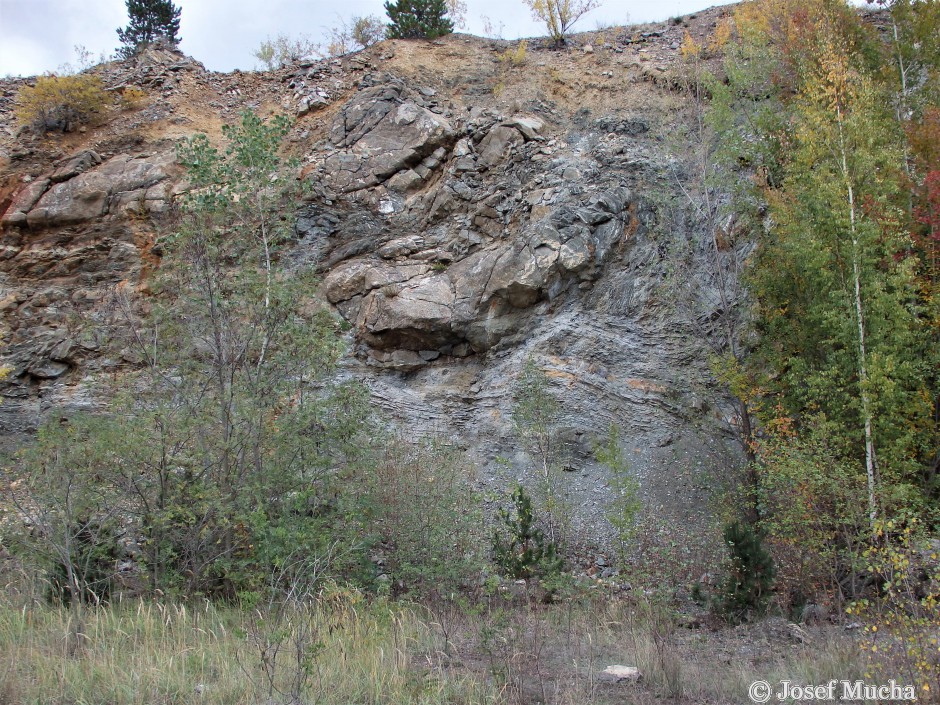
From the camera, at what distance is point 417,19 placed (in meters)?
24.3

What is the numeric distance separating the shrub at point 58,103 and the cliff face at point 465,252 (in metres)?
0.64

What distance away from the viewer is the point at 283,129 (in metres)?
9.91

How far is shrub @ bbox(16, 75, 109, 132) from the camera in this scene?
65.7 feet

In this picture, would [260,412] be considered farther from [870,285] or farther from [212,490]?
[870,285]

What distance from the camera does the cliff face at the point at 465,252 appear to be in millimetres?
14562

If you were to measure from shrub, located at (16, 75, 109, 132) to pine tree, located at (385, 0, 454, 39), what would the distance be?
998cm

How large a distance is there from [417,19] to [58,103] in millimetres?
11964

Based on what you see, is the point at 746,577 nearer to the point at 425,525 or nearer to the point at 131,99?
the point at 425,525

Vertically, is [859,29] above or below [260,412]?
above

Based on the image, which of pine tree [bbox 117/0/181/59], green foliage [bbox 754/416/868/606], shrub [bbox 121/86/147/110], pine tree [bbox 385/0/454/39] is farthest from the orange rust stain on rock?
pine tree [bbox 117/0/181/59]

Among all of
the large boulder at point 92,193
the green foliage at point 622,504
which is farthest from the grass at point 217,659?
the large boulder at point 92,193

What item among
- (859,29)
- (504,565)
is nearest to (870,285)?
(504,565)

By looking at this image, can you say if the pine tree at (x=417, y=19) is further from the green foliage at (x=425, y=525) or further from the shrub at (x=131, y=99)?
the green foliage at (x=425, y=525)

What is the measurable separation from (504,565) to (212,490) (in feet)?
14.1
